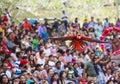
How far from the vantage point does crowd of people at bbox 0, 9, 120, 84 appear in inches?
447

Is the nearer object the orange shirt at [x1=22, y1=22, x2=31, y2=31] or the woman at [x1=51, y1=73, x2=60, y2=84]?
the woman at [x1=51, y1=73, x2=60, y2=84]

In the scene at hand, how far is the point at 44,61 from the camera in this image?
1302cm

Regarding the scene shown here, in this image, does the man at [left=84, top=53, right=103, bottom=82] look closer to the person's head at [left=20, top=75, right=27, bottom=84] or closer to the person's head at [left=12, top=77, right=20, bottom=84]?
the person's head at [left=20, top=75, right=27, bottom=84]

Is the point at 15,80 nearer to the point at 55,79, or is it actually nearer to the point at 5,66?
the point at 5,66

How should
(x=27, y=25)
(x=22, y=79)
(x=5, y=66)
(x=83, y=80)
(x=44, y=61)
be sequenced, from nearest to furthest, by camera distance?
(x=22, y=79), (x=5, y=66), (x=83, y=80), (x=44, y=61), (x=27, y=25)

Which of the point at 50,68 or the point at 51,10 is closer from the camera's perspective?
the point at 50,68

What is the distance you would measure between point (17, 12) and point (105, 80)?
9463 millimetres

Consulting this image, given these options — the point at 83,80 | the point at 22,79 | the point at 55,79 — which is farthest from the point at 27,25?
the point at 22,79

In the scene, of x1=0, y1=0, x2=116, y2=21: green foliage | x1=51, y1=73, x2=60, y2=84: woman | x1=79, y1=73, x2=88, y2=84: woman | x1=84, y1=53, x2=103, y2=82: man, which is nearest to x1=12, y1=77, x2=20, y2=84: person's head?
x1=51, y1=73, x2=60, y2=84: woman

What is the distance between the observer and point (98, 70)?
43.7 feet

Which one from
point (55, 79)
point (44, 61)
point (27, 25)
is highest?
point (27, 25)

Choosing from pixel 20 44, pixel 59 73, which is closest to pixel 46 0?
pixel 20 44

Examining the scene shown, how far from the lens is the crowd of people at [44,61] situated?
11.3m

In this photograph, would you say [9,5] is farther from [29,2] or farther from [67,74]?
[67,74]
